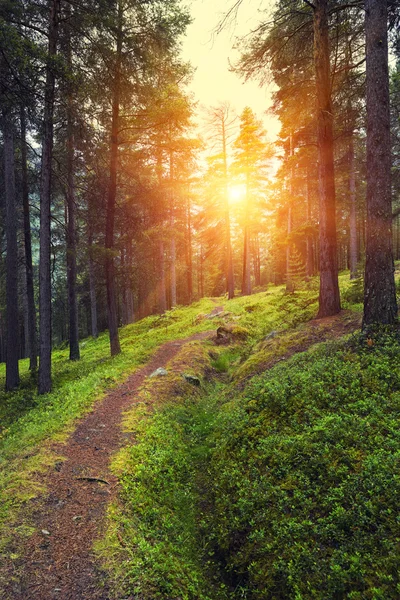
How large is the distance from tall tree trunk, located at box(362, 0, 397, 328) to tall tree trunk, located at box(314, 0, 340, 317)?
112 inches

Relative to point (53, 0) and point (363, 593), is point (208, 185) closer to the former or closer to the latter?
point (53, 0)

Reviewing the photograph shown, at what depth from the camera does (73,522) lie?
13.8 ft

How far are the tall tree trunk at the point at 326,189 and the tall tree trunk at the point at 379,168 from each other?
112 inches

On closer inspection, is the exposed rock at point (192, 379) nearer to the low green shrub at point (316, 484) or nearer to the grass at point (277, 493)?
the grass at point (277, 493)

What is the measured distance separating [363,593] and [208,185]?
27.1 metres

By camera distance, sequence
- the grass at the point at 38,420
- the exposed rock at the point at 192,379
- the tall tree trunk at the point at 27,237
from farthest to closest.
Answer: the tall tree trunk at the point at 27,237, the exposed rock at the point at 192,379, the grass at the point at 38,420

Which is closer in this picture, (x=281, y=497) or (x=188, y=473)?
(x=281, y=497)

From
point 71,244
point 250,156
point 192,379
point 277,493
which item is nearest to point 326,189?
point 192,379

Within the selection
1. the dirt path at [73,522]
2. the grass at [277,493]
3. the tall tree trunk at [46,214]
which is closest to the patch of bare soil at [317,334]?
the grass at [277,493]

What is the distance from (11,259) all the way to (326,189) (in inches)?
499

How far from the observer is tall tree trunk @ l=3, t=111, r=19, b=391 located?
12.9 meters

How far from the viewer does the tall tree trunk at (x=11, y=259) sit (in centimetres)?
1291

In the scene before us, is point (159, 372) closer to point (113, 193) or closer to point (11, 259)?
point (113, 193)

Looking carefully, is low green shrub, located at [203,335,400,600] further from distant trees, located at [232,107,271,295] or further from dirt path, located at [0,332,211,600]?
distant trees, located at [232,107,271,295]
